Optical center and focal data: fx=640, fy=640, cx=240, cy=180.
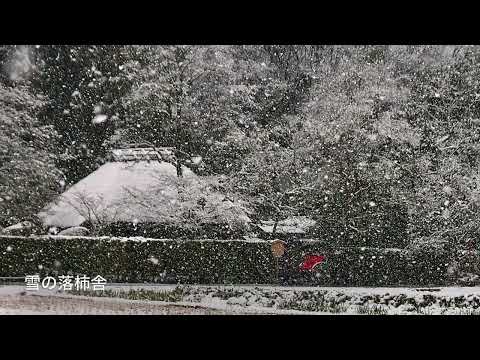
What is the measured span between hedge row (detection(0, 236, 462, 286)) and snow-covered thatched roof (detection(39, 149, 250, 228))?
35 cm

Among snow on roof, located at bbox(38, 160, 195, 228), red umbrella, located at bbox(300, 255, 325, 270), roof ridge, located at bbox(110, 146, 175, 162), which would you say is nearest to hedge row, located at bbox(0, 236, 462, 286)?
red umbrella, located at bbox(300, 255, 325, 270)

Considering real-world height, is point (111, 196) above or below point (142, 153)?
below

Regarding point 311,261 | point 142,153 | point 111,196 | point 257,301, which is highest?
point 142,153

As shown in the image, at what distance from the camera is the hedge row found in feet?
32.3

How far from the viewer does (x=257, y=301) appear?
388 inches

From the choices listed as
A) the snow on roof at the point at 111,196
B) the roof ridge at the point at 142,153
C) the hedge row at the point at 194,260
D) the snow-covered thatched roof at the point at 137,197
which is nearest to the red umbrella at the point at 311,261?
the hedge row at the point at 194,260

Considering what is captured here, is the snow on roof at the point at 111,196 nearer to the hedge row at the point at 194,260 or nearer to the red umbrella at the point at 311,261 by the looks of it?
the hedge row at the point at 194,260

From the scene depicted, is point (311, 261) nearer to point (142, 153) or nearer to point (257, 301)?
point (257, 301)

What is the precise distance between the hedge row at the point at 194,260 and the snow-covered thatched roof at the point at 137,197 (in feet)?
1.16

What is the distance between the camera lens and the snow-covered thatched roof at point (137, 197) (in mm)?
9820

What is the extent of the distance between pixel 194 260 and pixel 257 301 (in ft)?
3.79

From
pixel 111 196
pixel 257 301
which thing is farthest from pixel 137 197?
pixel 257 301

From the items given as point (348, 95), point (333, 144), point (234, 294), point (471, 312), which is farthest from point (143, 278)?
point (471, 312)

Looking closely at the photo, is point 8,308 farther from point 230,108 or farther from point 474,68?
point 474,68
